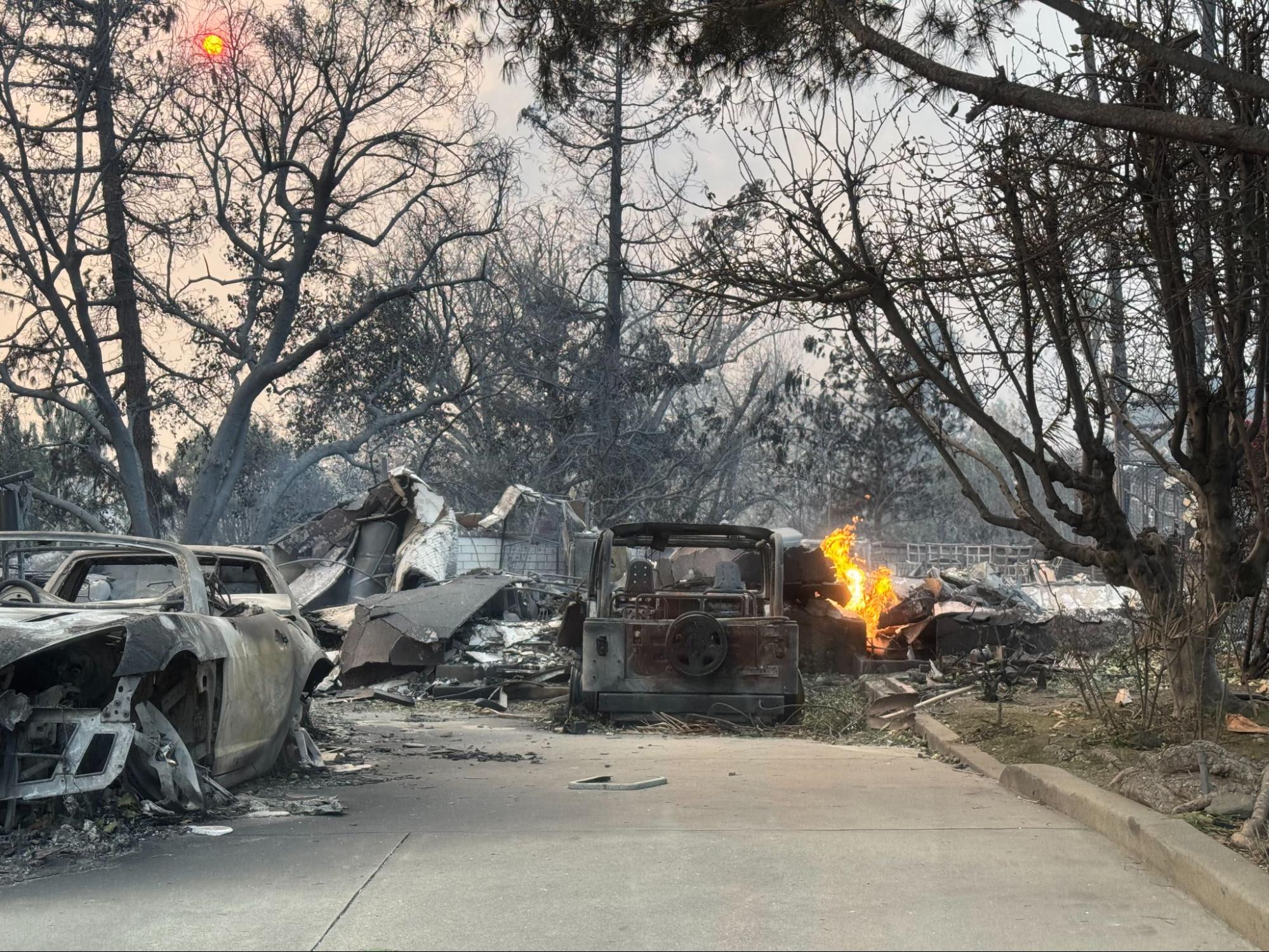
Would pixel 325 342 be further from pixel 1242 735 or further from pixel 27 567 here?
pixel 1242 735

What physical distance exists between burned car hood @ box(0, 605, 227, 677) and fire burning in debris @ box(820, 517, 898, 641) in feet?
41.8

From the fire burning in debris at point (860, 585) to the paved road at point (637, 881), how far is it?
11226 mm

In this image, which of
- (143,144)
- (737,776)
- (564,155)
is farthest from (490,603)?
(564,155)

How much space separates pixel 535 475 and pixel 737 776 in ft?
85.4

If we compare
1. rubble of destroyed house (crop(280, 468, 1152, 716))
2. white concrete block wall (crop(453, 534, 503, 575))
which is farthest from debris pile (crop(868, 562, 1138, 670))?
white concrete block wall (crop(453, 534, 503, 575))

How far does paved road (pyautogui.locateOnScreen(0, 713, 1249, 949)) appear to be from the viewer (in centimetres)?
467

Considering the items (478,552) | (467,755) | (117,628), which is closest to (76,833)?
(117,628)

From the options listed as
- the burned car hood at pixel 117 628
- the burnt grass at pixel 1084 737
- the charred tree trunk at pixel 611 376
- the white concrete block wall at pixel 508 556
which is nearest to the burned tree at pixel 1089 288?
the burnt grass at pixel 1084 737

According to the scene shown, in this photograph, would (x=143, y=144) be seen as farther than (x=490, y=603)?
Yes

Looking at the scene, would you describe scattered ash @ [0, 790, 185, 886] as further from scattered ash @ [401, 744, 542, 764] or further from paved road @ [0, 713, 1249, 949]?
scattered ash @ [401, 744, 542, 764]

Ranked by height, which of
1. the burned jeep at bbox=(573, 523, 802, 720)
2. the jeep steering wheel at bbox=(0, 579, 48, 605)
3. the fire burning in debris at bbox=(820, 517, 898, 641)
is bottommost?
the burned jeep at bbox=(573, 523, 802, 720)

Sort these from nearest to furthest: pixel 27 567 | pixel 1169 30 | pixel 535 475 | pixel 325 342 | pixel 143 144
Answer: pixel 1169 30
pixel 27 567
pixel 143 144
pixel 325 342
pixel 535 475

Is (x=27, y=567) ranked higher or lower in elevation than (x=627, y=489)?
lower

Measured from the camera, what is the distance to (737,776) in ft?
29.2
